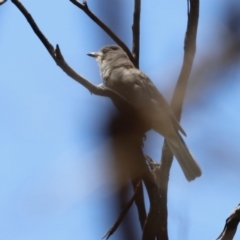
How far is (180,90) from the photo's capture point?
2176 mm

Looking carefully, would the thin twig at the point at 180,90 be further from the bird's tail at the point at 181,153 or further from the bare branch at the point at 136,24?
the bare branch at the point at 136,24

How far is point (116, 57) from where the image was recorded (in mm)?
4223

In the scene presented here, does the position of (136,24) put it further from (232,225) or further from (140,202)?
(232,225)

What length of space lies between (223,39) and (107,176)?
60cm

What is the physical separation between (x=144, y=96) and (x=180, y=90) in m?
1.54

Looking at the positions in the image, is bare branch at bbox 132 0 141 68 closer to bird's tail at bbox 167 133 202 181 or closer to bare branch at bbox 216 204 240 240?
bird's tail at bbox 167 133 202 181

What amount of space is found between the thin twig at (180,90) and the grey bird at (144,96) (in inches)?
6.3

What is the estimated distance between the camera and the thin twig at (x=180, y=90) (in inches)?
87.1

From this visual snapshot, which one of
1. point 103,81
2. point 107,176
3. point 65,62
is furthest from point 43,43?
point 103,81

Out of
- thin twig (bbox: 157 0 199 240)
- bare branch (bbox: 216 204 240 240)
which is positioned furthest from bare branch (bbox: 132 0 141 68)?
bare branch (bbox: 216 204 240 240)

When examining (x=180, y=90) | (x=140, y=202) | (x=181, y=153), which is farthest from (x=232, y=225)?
(x=181, y=153)

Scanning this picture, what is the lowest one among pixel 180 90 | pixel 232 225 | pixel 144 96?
pixel 232 225

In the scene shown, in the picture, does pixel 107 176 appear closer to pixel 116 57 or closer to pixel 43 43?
pixel 43 43

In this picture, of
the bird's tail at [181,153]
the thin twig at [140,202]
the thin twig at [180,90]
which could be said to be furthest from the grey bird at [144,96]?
the thin twig at [140,202]
